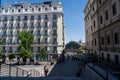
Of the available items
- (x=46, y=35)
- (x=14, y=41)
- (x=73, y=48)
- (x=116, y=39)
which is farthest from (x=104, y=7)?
(x=73, y=48)

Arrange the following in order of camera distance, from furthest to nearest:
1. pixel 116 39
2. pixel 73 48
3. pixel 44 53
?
pixel 73 48, pixel 44 53, pixel 116 39

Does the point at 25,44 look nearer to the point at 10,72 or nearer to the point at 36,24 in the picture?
the point at 36,24

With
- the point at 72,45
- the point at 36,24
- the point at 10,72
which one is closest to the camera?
the point at 10,72

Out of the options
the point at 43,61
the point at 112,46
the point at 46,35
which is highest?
the point at 46,35

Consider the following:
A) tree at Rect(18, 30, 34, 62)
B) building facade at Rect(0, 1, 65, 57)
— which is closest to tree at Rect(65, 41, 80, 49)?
building facade at Rect(0, 1, 65, 57)

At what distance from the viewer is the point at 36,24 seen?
52.1 m

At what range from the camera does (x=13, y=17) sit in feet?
177

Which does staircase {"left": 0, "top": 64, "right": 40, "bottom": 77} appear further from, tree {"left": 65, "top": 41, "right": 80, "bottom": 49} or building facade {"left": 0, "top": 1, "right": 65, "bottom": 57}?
tree {"left": 65, "top": 41, "right": 80, "bottom": 49}

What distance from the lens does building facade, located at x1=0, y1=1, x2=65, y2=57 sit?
51.0m

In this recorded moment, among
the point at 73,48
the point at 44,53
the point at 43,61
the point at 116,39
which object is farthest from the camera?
the point at 73,48

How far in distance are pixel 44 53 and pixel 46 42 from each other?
5846mm

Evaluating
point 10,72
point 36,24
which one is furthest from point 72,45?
point 10,72

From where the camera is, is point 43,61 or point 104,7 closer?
point 104,7

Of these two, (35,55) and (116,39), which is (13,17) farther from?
(116,39)
